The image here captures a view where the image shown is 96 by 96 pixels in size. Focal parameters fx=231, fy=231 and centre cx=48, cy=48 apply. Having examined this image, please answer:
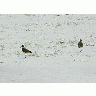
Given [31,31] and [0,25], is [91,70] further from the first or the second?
[0,25]

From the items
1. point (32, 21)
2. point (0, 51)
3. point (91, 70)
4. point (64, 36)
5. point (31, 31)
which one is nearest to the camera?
point (91, 70)

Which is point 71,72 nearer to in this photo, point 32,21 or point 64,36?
point 64,36

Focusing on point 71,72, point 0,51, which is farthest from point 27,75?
point 0,51

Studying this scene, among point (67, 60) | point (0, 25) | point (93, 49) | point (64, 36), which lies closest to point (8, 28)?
point (0, 25)

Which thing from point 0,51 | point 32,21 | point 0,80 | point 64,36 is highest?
point 32,21

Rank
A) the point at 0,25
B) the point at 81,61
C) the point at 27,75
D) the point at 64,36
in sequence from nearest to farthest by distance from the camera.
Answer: the point at 27,75 < the point at 81,61 < the point at 64,36 < the point at 0,25

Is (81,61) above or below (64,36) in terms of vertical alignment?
below

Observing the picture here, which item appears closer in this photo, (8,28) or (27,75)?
(27,75)
